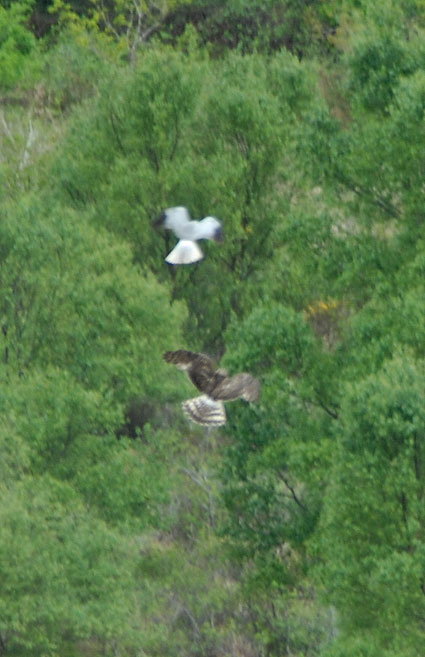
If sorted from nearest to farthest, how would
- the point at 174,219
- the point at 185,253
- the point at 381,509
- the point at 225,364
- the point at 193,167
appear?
1. the point at 381,509
2. the point at 225,364
3. the point at 174,219
4. the point at 185,253
5. the point at 193,167

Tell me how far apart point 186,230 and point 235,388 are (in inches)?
355

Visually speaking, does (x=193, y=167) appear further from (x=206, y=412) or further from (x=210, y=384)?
(x=210, y=384)

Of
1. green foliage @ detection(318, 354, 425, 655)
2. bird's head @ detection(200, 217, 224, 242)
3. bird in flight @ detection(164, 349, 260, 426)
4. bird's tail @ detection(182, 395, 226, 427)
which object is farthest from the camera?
bird's head @ detection(200, 217, 224, 242)

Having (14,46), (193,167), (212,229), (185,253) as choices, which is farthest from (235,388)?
(14,46)

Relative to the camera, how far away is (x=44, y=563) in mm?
37594

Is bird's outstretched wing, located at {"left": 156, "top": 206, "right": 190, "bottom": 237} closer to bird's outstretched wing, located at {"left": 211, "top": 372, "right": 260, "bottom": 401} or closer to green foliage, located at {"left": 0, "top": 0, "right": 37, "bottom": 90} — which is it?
bird's outstretched wing, located at {"left": 211, "top": 372, "right": 260, "bottom": 401}

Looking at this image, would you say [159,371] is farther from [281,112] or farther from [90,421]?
[281,112]

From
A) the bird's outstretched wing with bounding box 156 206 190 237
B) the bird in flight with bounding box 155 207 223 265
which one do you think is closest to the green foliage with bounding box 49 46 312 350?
the bird in flight with bounding box 155 207 223 265

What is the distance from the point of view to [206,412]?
3478cm

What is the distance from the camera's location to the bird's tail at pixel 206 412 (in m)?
34.5

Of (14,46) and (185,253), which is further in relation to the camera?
(14,46)

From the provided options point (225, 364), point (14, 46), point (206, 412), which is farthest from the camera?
point (14, 46)

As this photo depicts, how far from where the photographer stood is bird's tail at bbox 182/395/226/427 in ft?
113

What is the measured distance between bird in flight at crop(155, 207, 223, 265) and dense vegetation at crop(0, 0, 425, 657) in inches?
71.2
